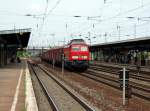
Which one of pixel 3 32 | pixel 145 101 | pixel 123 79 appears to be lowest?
pixel 145 101

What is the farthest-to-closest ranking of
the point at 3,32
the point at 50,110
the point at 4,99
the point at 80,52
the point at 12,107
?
the point at 3,32, the point at 80,52, the point at 4,99, the point at 50,110, the point at 12,107

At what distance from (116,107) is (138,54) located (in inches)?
1808

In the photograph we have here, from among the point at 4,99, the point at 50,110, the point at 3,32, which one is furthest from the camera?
the point at 3,32

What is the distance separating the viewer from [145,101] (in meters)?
16.5

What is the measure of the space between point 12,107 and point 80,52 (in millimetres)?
24708

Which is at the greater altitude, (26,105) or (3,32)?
(3,32)

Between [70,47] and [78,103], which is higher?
[70,47]

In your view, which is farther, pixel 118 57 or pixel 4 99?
pixel 118 57

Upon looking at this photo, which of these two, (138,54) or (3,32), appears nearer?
(3,32)

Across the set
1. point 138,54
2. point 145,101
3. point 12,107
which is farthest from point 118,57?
point 12,107

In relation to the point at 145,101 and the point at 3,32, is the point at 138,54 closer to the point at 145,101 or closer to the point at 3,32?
the point at 3,32

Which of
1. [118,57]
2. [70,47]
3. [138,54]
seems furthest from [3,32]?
[118,57]

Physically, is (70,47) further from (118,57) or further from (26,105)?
(118,57)

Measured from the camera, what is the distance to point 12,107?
1288 cm
